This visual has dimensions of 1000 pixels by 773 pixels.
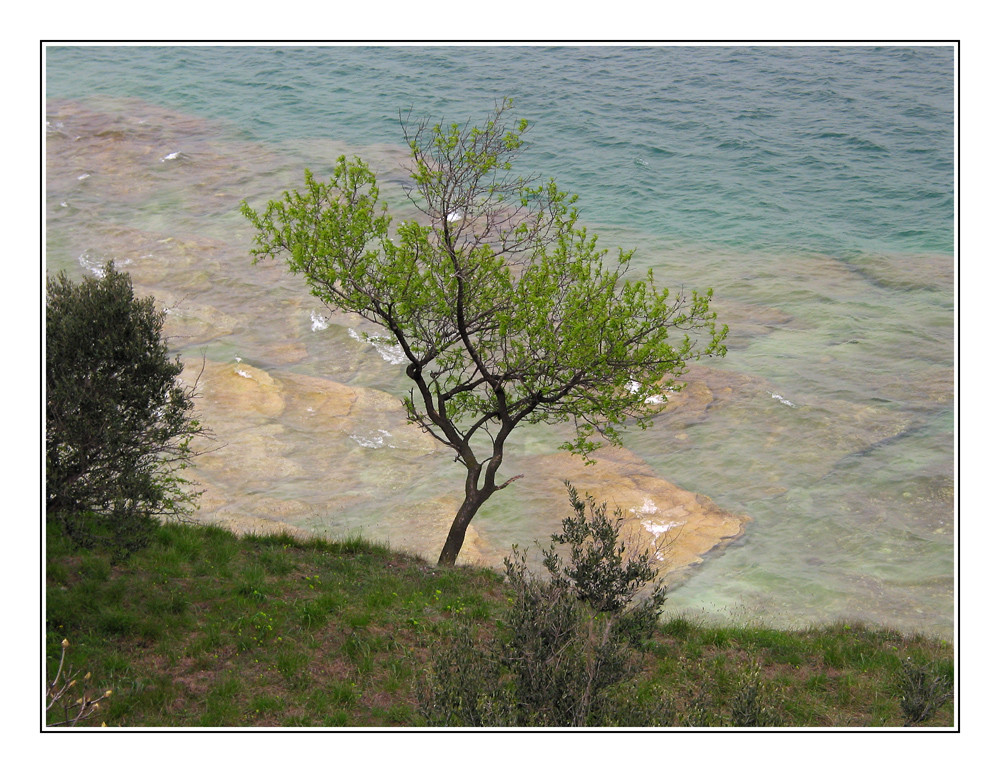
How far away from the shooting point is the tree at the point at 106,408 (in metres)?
11.9

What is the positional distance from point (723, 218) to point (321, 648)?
37.9 m

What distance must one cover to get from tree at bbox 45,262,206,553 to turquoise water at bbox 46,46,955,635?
10.2 metres

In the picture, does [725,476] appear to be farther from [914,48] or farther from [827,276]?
[914,48]

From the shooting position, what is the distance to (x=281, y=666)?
1294 centimetres

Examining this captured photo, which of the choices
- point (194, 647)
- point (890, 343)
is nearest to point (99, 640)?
point (194, 647)

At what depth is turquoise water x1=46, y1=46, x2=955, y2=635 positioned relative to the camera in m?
23.0

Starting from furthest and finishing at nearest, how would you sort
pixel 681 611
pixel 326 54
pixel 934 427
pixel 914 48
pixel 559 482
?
pixel 326 54 → pixel 914 48 → pixel 934 427 → pixel 559 482 → pixel 681 611

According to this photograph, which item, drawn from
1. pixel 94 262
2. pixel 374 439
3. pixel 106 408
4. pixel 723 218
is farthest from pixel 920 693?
pixel 723 218

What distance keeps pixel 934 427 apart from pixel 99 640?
24.8m

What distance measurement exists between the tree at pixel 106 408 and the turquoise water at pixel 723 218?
1025 cm

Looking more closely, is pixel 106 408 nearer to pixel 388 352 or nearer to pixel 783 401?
pixel 388 352

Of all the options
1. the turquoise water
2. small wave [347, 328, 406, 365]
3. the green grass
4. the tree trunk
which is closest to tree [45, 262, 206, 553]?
the green grass

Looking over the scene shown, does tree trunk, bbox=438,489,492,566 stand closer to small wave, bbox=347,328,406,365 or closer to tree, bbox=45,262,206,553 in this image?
tree, bbox=45,262,206,553

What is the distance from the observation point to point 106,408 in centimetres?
1219
